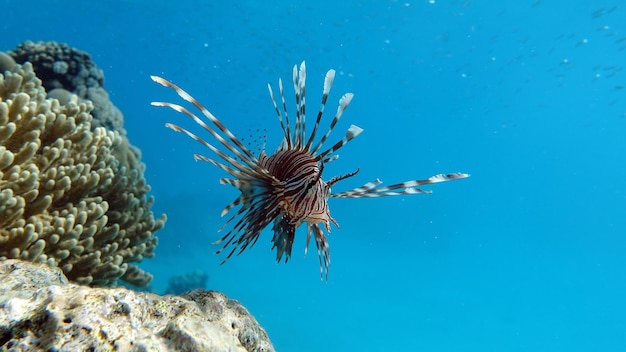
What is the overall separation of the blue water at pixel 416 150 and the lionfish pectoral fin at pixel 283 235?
20083 millimetres

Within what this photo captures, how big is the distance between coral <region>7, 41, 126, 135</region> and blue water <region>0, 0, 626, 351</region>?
1577cm

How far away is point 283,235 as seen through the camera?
2752 millimetres

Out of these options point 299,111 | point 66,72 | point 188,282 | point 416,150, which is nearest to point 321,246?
point 299,111

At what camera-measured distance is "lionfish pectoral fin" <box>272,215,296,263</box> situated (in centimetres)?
273

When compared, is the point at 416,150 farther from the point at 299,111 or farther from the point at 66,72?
the point at 299,111

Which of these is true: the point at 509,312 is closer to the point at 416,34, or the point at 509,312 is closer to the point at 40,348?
the point at 416,34

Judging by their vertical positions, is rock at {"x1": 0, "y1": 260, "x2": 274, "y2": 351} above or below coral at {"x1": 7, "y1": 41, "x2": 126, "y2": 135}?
below

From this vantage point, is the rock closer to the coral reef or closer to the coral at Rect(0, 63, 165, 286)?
the coral at Rect(0, 63, 165, 286)

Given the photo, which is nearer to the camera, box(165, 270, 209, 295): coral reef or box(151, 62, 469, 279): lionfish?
box(151, 62, 469, 279): lionfish

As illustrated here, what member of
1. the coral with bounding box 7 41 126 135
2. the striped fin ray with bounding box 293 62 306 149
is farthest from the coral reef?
the striped fin ray with bounding box 293 62 306 149

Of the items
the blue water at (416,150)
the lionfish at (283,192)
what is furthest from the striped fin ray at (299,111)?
the blue water at (416,150)

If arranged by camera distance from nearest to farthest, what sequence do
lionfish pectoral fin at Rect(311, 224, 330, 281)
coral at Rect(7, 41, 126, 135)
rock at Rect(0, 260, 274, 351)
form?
rock at Rect(0, 260, 274, 351), lionfish pectoral fin at Rect(311, 224, 330, 281), coral at Rect(7, 41, 126, 135)

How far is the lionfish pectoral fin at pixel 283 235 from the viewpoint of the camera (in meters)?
2.73

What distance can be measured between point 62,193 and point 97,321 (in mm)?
2116
